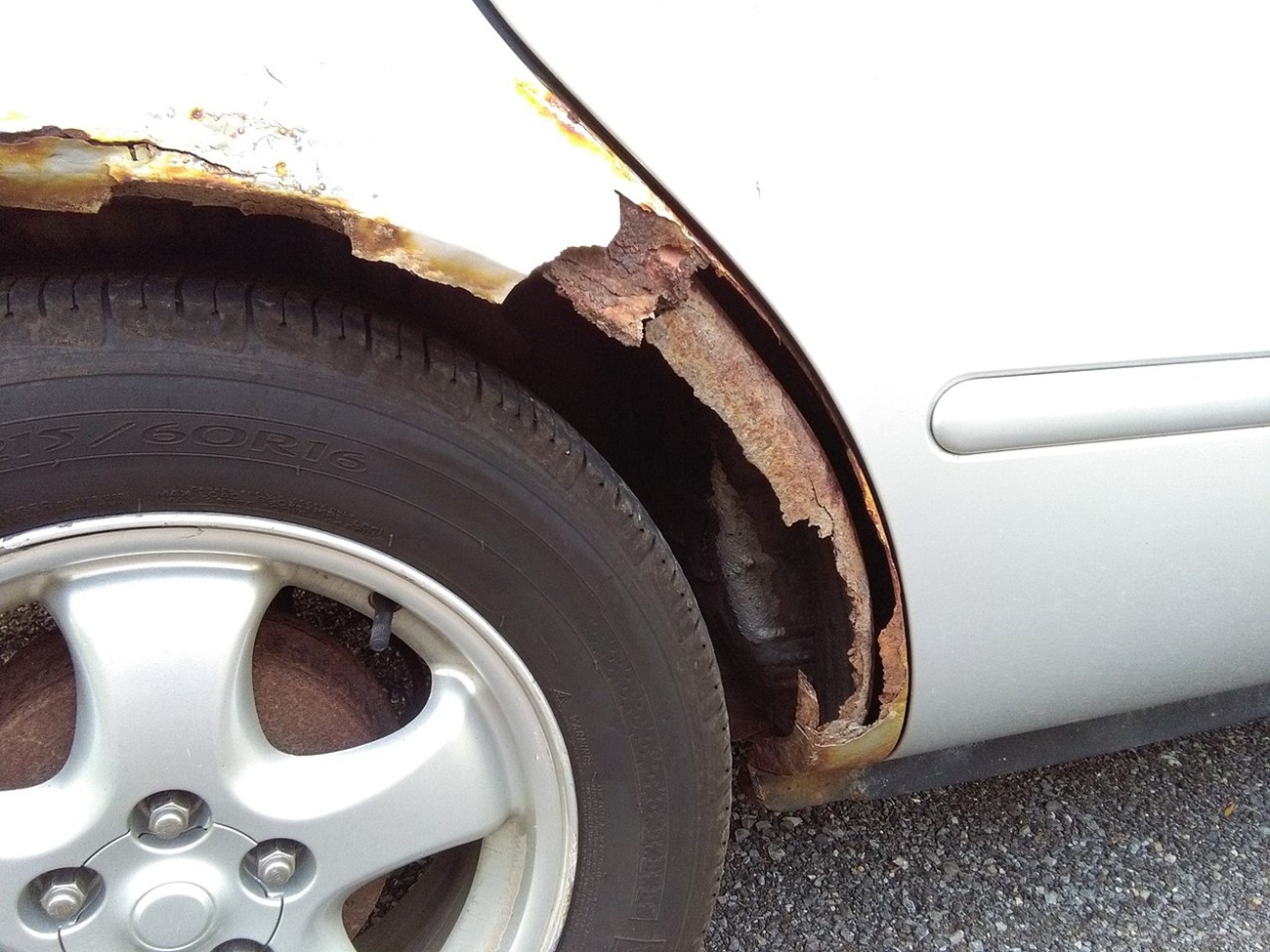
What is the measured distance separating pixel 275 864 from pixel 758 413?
73 centimetres

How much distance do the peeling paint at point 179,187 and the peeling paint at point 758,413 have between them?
13 centimetres

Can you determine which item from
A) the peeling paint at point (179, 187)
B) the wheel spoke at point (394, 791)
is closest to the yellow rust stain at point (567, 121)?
the peeling paint at point (179, 187)

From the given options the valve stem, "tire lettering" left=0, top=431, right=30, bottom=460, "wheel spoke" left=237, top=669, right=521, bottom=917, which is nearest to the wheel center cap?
"wheel spoke" left=237, top=669, right=521, bottom=917

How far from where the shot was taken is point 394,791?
3.53 ft

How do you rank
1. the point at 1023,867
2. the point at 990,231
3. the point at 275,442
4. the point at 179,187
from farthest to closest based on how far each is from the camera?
the point at 1023,867 < the point at 990,231 < the point at 275,442 < the point at 179,187

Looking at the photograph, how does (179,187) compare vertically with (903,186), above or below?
above

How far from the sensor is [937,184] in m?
0.99

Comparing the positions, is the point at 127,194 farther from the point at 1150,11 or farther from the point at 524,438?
the point at 1150,11

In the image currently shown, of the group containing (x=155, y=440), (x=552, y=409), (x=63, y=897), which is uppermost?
(x=155, y=440)

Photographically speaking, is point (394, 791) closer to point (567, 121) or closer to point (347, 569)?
point (347, 569)

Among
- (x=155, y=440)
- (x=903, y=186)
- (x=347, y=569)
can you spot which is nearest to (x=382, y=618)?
(x=347, y=569)

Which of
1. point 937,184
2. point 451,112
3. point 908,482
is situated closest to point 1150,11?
point 937,184

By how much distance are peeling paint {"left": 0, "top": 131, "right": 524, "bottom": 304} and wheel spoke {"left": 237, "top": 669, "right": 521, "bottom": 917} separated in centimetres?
48

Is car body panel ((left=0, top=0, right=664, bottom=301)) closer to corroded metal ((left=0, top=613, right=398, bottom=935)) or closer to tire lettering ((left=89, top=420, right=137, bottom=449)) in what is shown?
tire lettering ((left=89, top=420, right=137, bottom=449))
